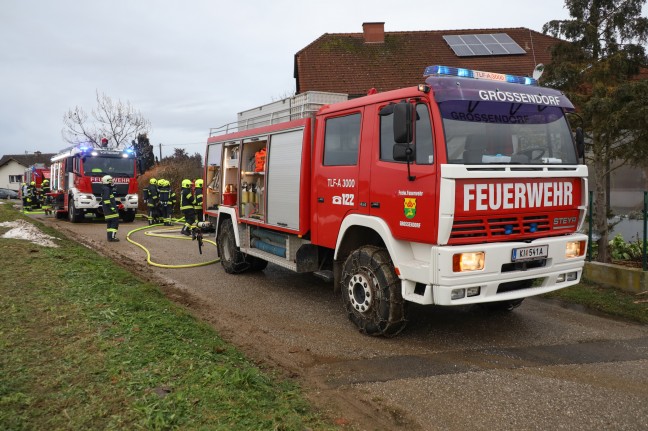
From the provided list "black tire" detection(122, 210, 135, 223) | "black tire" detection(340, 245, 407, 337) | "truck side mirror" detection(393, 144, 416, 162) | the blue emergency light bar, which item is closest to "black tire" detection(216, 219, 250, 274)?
"black tire" detection(340, 245, 407, 337)

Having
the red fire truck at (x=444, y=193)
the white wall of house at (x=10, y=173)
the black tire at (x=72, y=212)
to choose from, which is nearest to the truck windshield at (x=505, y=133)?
the red fire truck at (x=444, y=193)

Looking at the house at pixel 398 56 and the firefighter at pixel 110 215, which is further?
the house at pixel 398 56

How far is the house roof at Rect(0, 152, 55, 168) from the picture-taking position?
70363 millimetres

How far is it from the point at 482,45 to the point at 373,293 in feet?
56.8

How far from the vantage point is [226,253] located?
8.72m

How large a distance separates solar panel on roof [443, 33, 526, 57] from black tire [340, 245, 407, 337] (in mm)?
16083

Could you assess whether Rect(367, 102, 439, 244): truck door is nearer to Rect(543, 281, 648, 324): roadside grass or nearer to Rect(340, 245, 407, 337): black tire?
Rect(340, 245, 407, 337): black tire

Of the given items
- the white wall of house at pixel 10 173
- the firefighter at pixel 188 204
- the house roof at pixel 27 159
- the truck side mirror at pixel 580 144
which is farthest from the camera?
the house roof at pixel 27 159

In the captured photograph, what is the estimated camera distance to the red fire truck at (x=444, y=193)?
443cm

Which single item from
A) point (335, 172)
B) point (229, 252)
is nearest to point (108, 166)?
point (229, 252)

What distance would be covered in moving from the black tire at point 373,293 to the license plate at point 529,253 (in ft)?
3.64

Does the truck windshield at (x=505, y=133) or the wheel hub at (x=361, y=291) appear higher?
the truck windshield at (x=505, y=133)

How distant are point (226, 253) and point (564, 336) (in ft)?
17.9

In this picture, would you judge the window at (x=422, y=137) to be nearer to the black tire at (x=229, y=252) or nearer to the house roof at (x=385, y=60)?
the black tire at (x=229, y=252)
